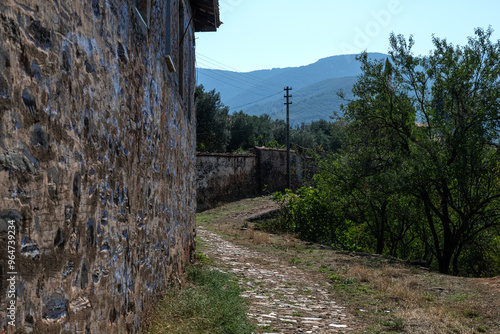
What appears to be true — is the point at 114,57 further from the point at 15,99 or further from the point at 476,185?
the point at 476,185

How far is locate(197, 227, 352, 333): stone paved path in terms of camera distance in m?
5.22

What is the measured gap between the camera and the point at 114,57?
9.93 ft

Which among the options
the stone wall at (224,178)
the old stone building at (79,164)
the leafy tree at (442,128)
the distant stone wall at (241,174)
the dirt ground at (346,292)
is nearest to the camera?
the old stone building at (79,164)

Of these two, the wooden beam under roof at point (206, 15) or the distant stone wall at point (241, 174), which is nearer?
the wooden beam under roof at point (206, 15)

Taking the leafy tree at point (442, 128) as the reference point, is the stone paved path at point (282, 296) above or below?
below

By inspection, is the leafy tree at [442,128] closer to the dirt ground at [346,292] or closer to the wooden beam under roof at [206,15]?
the dirt ground at [346,292]

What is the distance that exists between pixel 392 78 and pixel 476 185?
3.76 m

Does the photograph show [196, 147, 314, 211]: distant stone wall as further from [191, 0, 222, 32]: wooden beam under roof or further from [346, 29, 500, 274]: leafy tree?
[191, 0, 222, 32]: wooden beam under roof

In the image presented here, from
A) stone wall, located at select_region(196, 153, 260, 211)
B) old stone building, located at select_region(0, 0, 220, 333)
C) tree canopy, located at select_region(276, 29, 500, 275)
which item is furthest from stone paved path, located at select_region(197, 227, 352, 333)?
stone wall, located at select_region(196, 153, 260, 211)

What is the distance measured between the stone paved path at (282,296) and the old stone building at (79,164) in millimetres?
1662

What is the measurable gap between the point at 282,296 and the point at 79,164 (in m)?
4.92

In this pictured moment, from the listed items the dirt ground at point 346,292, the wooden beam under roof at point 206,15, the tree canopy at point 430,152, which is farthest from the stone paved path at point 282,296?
the wooden beam under roof at point 206,15

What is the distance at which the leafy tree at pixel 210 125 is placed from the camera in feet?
105

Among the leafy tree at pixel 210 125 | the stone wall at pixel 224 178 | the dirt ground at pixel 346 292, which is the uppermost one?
the leafy tree at pixel 210 125
